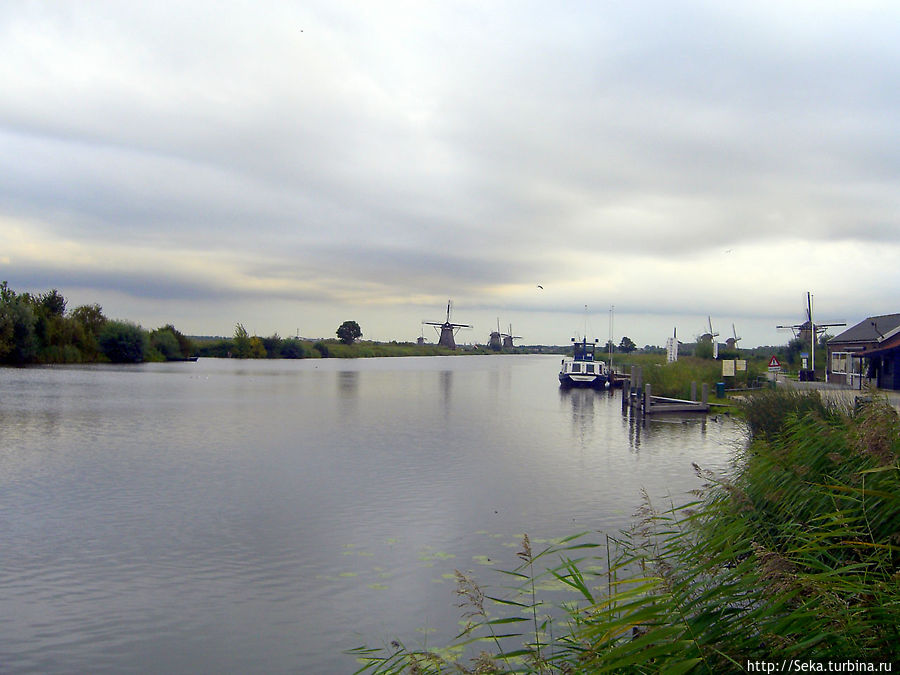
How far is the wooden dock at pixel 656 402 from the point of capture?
28.3 meters

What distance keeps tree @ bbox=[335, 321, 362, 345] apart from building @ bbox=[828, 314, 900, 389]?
363ft

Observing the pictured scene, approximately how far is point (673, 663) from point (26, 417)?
24641 millimetres

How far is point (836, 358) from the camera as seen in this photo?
4231cm

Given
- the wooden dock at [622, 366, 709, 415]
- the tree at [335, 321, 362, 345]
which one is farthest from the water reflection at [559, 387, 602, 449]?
the tree at [335, 321, 362, 345]

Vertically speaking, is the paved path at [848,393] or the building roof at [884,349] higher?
the building roof at [884,349]

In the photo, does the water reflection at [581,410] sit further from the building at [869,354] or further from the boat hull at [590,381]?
the building at [869,354]

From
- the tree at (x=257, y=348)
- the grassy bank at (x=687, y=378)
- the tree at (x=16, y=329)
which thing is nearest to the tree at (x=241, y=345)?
the tree at (x=257, y=348)

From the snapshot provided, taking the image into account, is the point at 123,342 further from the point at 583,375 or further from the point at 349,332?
the point at 349,332

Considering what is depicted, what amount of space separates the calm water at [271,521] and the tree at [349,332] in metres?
121

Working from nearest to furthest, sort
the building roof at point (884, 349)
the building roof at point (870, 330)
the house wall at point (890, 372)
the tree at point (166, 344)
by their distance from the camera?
the building roof at point (884, 349) → the house wall at point (890, 372) → the building roof at point (870, 330) → the tree at point (166, 344)

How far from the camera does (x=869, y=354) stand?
28.4 metres

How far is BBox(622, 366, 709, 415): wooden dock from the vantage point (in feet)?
92.9

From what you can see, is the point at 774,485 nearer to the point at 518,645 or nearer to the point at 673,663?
the point at 518,645

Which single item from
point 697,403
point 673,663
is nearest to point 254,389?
point 697,403
